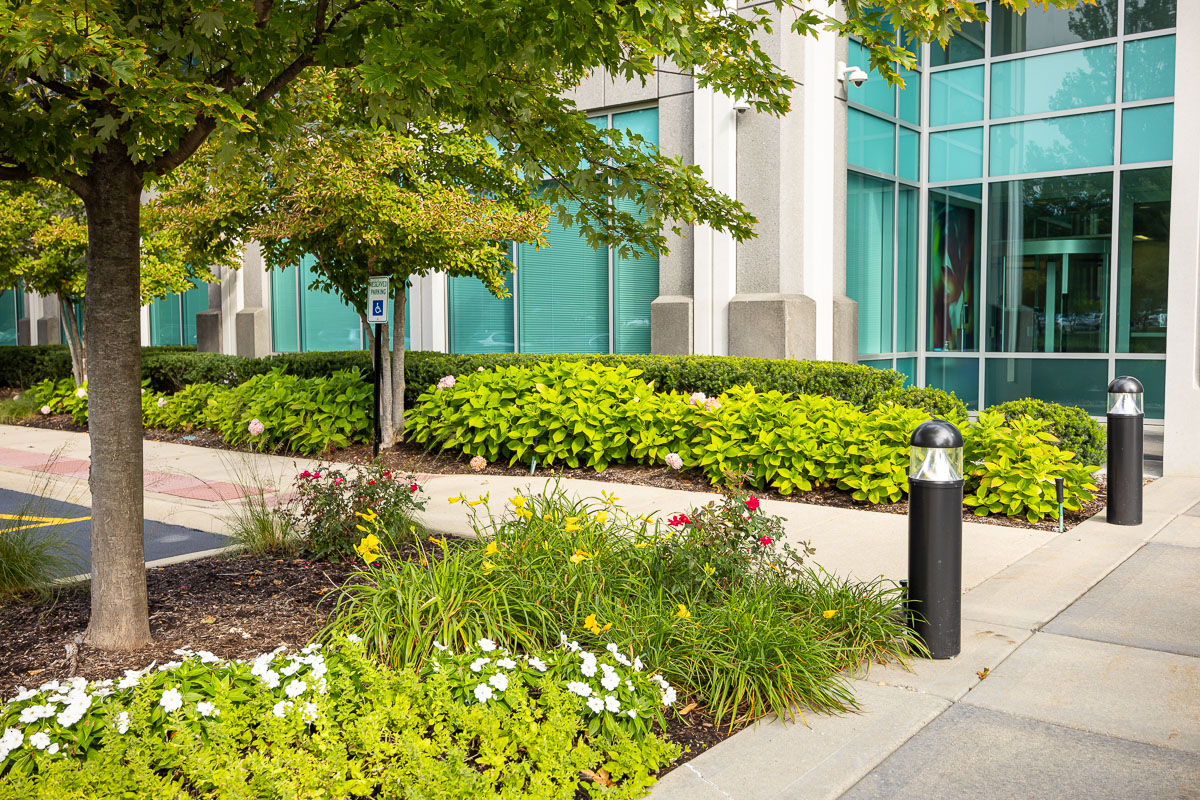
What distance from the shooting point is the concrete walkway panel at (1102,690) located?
3676 millimetres

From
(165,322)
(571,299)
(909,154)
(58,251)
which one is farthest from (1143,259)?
(165,322)

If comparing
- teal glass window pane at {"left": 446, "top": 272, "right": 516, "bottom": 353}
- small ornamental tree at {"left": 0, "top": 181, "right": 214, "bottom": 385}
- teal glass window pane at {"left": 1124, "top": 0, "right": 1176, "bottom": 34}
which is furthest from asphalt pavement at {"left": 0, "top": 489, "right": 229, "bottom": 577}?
teal glass window pane at {"left": 1124, "top": 0, "right": 1176, "bottom": 34}

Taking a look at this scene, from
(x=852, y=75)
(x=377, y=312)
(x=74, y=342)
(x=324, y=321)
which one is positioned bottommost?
(x=74, y=342)

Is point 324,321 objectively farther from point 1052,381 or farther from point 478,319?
point 1052,381

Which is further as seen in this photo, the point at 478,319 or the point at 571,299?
the point at 478,319

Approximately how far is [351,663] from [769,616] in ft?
5.75

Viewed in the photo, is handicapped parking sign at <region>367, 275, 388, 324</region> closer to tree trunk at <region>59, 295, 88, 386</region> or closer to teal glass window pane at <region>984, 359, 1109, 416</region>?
tree trunk at <region>59, 295, 88, 386</region>

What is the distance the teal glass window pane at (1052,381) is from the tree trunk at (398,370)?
8.27 m

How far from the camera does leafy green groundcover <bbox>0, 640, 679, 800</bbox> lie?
9.52 ft

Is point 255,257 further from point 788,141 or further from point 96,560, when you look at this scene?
point 96,560

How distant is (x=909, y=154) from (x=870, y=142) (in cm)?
118

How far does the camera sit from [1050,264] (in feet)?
43.7

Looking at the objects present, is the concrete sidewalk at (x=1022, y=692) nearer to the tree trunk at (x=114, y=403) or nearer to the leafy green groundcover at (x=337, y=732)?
the leafy green groundcover at (x=337, y=732)

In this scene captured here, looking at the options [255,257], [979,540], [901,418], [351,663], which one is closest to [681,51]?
[351,663]
